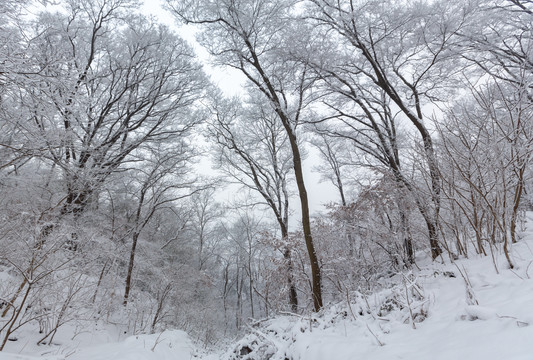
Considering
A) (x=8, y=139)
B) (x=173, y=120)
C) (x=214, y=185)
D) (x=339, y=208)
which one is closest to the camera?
(x=8, y=139)

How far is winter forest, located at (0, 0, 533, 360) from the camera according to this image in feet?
11.5

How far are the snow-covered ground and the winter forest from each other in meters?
0.04

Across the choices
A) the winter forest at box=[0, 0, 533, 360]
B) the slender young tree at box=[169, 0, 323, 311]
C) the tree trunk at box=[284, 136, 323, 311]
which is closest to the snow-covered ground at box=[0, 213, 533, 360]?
the winter forest at box=[0, 0, 533, 360]

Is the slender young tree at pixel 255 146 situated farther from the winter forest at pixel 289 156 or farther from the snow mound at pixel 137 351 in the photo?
the snow mound at pixel 137 351

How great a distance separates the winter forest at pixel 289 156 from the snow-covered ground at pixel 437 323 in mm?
36

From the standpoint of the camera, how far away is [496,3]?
24.3 ft

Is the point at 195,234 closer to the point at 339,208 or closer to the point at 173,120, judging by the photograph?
the point at 173,120

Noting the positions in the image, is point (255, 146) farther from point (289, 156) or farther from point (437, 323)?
point (437, 323)

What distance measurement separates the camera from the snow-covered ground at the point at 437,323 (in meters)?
1.93

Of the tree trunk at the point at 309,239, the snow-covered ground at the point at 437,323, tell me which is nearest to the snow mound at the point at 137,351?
the snow-covered ground at the point at 437,323

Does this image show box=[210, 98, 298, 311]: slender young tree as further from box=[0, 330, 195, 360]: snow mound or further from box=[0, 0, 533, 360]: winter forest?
box=[0, 330, 195, 360]: snow mound

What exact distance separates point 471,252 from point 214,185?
9.63 metres

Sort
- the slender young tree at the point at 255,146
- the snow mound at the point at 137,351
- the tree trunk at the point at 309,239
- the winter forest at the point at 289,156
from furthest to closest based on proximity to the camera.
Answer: the slender young tree at the point at 255,146 → the tree trunk at the point at 309,239 → the snow mound at the point at 137,351 → the winter forest at the point at 289,156

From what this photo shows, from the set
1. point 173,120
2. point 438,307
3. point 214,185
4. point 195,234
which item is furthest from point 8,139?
point 195,234
